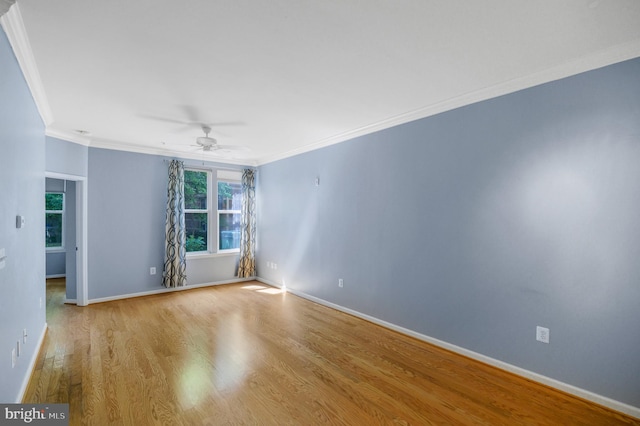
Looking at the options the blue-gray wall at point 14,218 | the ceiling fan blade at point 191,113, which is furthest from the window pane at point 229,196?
the blue-gray wall at point 14,218

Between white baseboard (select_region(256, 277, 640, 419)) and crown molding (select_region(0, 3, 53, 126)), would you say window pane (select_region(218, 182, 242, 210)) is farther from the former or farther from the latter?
white baseboard (select_region(256, 277, 640, 419))

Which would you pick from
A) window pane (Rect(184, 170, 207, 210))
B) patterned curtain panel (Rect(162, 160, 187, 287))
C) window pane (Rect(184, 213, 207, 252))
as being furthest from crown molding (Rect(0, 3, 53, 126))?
window pane (Rect(184, 213, 207, 252))

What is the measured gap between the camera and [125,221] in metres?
4.93

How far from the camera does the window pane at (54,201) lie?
262 inches

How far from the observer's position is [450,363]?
2.79 meters

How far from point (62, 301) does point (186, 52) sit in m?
4.86

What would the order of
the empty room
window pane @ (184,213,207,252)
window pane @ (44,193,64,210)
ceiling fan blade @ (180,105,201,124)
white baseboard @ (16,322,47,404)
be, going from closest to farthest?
the empty room, white baseboard @ (16,322,47,404), ceiling fan blade @ (180,105,201,124), window pane @ (184,213,207,252), window pane @ (44,193,64,210)

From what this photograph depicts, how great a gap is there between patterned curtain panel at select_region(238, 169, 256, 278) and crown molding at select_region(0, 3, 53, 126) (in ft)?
11.4

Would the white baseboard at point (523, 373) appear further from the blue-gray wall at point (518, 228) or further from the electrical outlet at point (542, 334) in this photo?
the electrical outlet at point (542, 334)

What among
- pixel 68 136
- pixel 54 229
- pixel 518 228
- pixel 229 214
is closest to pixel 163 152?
pixel 68 136

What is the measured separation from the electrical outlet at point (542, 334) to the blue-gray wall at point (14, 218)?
12.6 feet

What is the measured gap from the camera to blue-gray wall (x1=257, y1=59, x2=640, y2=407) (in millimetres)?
2119

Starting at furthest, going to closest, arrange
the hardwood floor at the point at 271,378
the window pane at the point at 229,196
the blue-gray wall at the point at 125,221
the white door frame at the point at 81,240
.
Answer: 1. the window pane at the point at 229,196
2. the blue-gray wall at the point at 125,221
3. the white door frame at the point at 81,240
4. the hardwood floor at the point at 271,378

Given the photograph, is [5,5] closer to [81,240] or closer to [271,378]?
[271,378]
